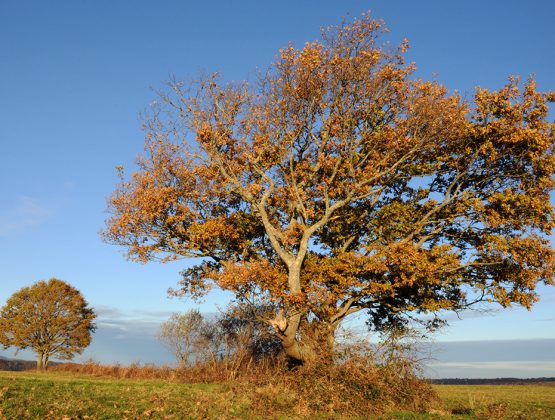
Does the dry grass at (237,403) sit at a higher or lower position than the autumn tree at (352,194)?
lower

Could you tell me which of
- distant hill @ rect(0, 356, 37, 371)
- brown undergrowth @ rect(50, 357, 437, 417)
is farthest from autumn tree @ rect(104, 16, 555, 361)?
distant hill @ rect(0, 356, 37, 371)

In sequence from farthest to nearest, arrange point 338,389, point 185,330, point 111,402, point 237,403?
point 185,330 < point 338,389 < point 237,403 < point 111,402

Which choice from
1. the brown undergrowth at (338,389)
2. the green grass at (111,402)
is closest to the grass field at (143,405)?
the green grass at (111,402)

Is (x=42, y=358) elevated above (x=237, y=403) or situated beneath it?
elevated above

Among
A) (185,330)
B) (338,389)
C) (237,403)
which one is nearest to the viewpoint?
(237,403)

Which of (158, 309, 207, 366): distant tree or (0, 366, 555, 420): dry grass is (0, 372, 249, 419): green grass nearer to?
(0, 366, 555, 420): dry grass

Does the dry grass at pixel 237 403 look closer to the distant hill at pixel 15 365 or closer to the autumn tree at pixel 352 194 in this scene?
the autumn tree at pixel 352 194

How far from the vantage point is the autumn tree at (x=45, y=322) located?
204ft

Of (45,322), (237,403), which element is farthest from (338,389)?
(45,322)

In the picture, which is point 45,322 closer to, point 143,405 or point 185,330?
point 185,330

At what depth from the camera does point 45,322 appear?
207 ft

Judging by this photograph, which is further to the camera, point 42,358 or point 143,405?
point 42,358

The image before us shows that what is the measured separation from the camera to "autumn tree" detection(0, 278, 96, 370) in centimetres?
6225

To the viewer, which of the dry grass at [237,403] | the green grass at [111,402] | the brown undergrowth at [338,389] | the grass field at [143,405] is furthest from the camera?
the brown undergrowth at [338,389]
